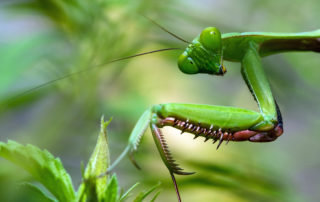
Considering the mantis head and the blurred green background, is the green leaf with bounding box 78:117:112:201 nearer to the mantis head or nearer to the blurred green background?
the blurred green background

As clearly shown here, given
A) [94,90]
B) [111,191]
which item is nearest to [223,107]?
[111,191]

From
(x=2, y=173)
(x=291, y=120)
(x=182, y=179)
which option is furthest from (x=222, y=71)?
(x=291, y=120)

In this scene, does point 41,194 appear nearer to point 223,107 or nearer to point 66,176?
point 66,176

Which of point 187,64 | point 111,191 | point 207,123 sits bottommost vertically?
point 111,191

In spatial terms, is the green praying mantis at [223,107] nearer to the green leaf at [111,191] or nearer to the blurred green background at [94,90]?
the green leaf at [111,191]

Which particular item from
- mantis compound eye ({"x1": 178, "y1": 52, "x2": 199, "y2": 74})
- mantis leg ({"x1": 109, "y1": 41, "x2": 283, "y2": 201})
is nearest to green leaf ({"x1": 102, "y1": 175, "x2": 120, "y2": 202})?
mantis leg ({"x1": 109, "y1": 41, "x2": 283, "y2": 201})

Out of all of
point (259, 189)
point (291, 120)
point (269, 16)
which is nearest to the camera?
point (259, 189)

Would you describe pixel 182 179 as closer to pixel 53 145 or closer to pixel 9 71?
pixel 53 145
